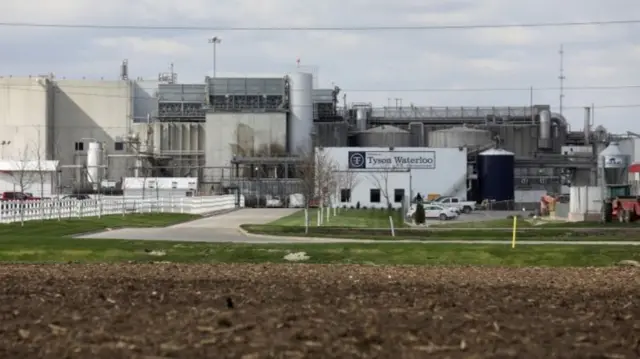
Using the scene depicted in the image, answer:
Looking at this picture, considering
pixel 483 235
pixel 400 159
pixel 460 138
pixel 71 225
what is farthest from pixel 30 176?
pixel 483 235

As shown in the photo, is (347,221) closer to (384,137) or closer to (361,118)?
(384,137)

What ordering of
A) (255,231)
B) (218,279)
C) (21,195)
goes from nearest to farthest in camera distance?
(218,279), (255,231), (21,195)

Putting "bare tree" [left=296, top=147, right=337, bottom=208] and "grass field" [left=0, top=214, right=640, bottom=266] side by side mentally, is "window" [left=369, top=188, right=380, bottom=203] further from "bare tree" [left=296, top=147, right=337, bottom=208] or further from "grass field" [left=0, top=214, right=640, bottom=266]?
"grass field" [left=0, top=214, right=640, bottom=266]

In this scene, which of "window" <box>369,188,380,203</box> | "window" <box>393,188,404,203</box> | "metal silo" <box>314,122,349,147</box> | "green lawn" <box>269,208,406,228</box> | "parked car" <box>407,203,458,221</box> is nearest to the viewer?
"green lawn" <box>269,208,406,228</box>

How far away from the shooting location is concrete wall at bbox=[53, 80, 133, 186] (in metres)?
121

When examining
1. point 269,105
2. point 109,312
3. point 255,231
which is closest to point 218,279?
point 109,312

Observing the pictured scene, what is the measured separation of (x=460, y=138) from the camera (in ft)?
364

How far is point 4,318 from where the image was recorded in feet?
36.4

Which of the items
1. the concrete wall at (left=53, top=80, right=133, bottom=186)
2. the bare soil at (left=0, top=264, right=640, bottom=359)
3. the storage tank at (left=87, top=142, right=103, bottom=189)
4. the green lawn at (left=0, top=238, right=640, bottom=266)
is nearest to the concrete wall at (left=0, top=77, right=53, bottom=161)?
the concrete wall at (left=53, top=80, right=133, bottom=186)

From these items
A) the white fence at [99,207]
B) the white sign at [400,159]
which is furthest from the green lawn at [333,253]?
the white sign at [400,159]

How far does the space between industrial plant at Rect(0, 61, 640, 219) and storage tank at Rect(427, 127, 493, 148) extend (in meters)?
0.14

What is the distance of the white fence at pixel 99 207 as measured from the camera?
45969mm

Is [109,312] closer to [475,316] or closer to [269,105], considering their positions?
[475,316]

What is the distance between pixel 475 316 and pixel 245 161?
95.7 m
